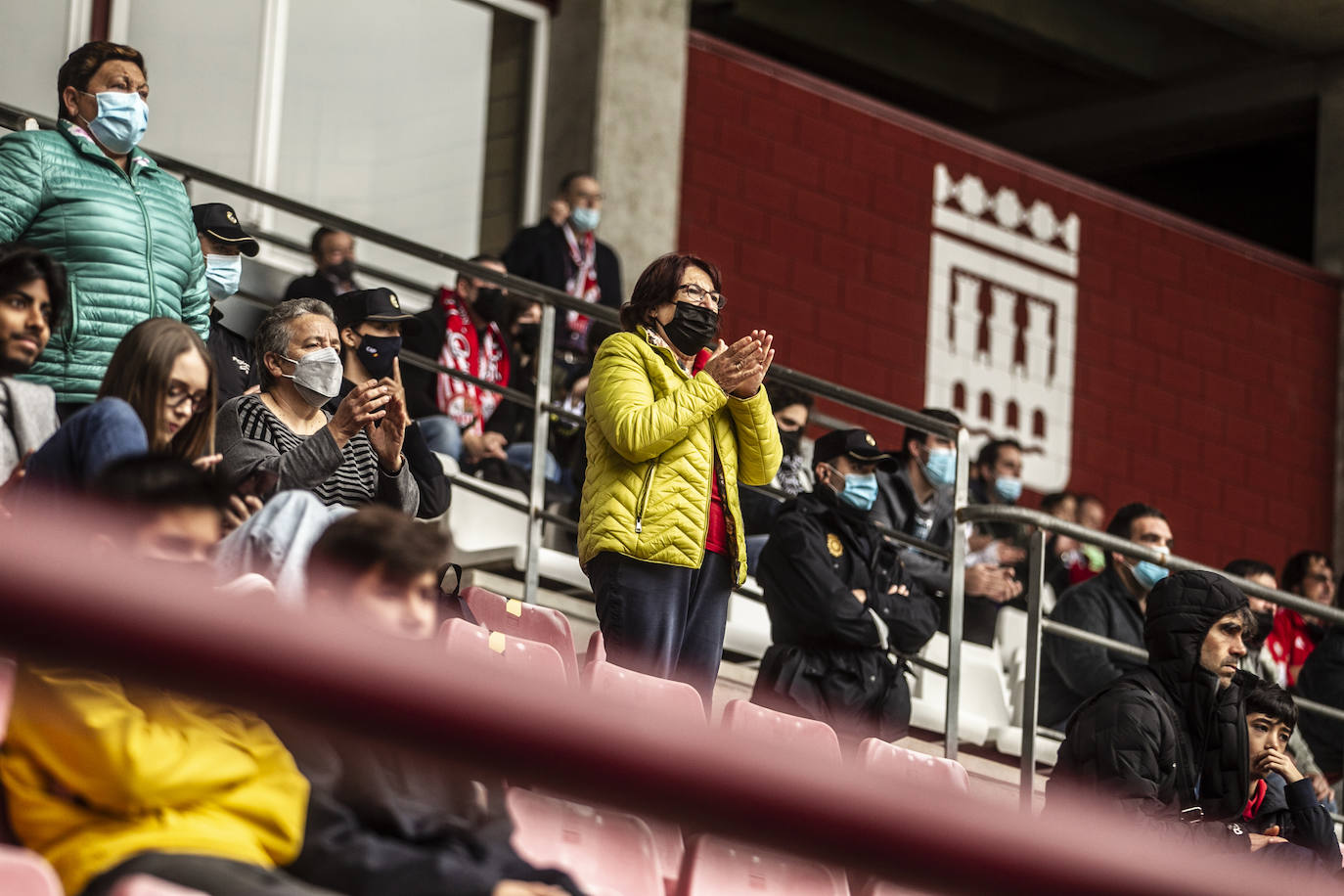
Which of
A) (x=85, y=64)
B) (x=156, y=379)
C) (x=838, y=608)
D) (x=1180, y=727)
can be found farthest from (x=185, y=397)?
(x=1180, y=727)

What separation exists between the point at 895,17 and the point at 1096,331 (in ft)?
11.0

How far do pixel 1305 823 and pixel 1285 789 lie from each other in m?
0.13

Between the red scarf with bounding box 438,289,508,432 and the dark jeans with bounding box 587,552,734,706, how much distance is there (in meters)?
2.38

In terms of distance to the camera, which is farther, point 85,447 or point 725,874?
point 725,874

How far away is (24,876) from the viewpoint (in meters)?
2.15

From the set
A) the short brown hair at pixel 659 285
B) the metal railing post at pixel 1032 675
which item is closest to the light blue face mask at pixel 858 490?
the metal railing post at pixel 1032 675

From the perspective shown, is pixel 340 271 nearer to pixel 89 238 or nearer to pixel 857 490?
pixel 857 490

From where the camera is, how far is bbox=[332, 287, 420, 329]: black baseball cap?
203 inches

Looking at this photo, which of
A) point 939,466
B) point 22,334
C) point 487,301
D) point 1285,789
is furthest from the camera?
point 487,301

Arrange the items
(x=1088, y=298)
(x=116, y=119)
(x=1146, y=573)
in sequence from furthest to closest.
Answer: (x=1088, y=298), (x=1146, y=573), (x=116, y=119)

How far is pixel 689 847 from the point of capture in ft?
11.3

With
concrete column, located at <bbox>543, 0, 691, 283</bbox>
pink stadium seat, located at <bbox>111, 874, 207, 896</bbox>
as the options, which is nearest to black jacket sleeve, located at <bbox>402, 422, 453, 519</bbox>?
pink stadium seat, located at <bbox>111, 874, 207, 896</bbox>

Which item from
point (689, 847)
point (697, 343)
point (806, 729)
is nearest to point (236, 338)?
point (697, 343)

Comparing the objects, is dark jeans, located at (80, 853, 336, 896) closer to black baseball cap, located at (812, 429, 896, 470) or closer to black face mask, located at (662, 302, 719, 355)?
black face mask, located at (662, 302, 719, 355)
